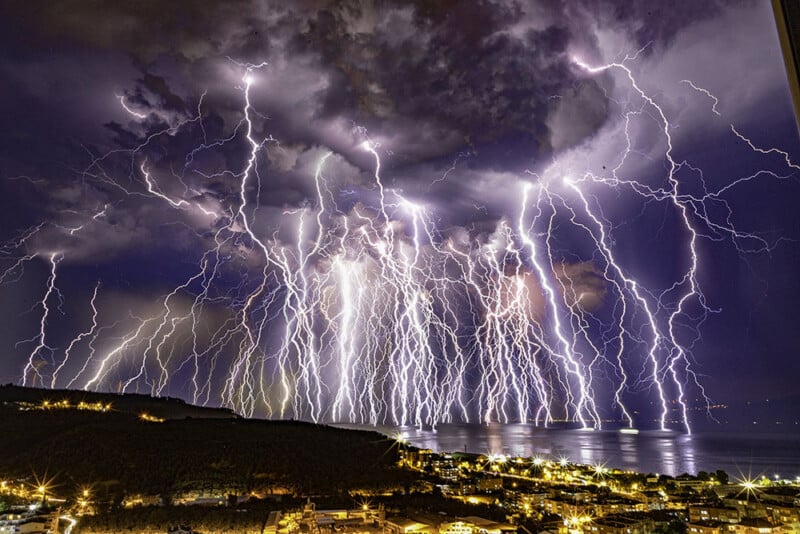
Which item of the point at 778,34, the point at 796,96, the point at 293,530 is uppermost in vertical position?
the point at 778,34

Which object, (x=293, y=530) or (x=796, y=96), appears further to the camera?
(x=293, y=530)

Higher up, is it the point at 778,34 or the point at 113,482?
the point at 778,34

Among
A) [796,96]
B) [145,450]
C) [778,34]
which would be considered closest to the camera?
[796,96]

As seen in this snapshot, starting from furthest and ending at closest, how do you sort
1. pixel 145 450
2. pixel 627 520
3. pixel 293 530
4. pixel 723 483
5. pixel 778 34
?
pixel 723 483 → pixel 145 450 → pixel 627 520 → pixel 293 530 → pixel 778 34

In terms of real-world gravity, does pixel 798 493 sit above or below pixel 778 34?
below

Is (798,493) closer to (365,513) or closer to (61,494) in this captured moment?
(365,513)

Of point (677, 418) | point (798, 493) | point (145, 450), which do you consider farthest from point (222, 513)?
point (677, 418)

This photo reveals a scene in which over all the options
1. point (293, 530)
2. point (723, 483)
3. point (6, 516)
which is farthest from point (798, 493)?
point (6, 516)

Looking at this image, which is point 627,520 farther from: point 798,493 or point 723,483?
point 723,483

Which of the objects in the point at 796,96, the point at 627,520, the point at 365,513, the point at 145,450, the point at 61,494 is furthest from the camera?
the point at 145,450
